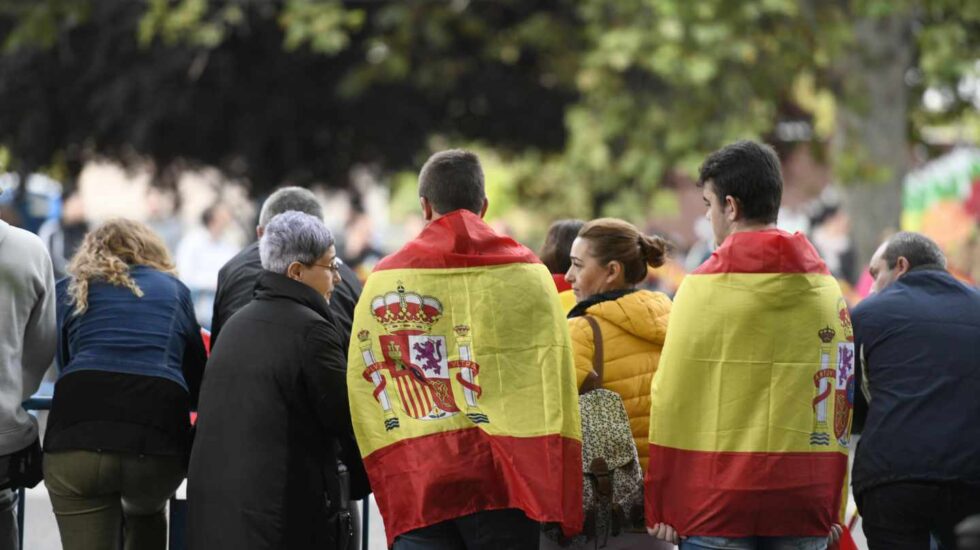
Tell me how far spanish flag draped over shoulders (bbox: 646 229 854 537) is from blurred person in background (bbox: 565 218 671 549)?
35 centimetres

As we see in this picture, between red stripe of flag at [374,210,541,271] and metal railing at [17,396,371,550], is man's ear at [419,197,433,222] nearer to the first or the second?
red stripe of flag at [374,210,541,271]

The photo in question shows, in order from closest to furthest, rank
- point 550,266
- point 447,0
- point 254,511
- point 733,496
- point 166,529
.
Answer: point 733,496 → point 254,511 → point 166,529 → point 550,266 → point 447,0

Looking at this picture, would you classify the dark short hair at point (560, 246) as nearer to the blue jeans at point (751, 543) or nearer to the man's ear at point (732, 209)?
the man's ear at point (732, 209)

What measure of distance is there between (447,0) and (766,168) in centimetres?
1538

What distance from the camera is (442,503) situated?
5043 mm

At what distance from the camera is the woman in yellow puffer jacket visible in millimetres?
5457

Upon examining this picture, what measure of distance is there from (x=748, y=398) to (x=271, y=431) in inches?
63.4

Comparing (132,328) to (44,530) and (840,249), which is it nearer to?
(44,530)

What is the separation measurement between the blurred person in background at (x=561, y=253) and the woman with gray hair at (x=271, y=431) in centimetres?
150

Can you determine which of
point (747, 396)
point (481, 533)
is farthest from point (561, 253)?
point (481, 533)

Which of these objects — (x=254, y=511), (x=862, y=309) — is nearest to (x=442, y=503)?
(x=254, y=511)

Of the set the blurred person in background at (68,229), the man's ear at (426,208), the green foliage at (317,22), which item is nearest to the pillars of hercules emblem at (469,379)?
the man's ear at (426,208)

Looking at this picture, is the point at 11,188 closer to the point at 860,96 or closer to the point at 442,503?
the point at 860,96

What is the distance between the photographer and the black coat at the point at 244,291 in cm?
650
